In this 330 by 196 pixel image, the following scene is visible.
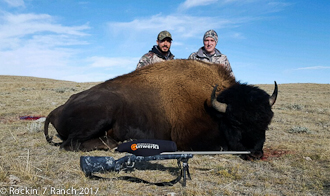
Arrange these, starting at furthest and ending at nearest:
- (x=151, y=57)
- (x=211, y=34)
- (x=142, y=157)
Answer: (x=151, y=57)
(x=211, y=34)
(x=142, y=157)

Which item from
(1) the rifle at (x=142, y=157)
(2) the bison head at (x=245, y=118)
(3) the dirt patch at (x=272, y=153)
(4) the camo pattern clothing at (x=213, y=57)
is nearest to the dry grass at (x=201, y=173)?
(3) the dirt patch at (x=272, y=153)

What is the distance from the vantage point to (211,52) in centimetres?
773

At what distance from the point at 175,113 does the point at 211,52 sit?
11.3 ft

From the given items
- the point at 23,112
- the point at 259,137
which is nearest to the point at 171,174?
the point at 259,137

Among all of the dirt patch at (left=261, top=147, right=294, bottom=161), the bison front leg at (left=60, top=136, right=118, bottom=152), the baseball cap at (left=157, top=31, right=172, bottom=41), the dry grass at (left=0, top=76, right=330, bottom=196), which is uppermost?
the baseball cap at (left=157, top=31, right=172, bottom=41)

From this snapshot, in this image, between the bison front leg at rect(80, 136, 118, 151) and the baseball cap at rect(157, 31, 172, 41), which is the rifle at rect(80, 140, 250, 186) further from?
the baseball cap at rect(157, 31, 172, 41)

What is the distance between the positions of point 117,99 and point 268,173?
2.87 metres

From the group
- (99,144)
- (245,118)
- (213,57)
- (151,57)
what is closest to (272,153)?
(245,118)

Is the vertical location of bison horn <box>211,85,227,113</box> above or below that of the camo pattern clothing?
below

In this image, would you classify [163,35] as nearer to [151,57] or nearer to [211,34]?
[151,57]

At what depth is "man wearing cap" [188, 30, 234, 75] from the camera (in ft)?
25.1

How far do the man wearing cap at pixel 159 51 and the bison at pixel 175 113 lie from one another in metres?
2.43

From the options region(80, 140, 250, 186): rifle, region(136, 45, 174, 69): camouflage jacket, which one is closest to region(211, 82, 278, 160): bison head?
region(80, 140, 250, 186): rifle

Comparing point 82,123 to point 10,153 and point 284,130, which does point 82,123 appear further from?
point 284,130
